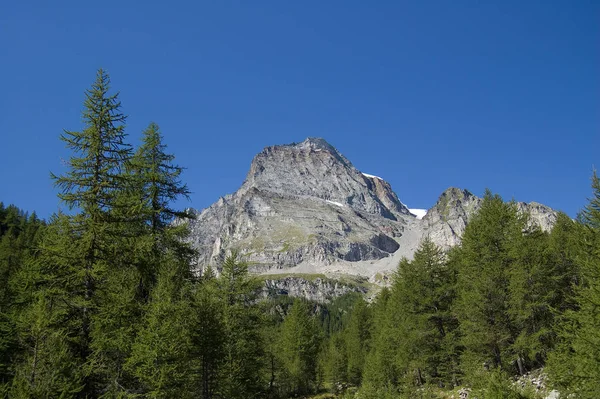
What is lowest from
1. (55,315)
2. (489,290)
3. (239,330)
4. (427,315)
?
(239,330)

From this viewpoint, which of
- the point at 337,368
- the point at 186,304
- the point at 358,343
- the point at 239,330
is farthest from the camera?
the point at 358,343

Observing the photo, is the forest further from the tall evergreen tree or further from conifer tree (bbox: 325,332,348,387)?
conifer tree (bbox: 325,332,348,387)

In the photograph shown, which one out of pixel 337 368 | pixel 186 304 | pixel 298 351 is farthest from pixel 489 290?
pixel 337 368

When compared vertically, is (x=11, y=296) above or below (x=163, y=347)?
above

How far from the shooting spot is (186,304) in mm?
18406

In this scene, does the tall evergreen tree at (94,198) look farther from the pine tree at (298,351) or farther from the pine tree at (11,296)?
the pine tree at (298,351)

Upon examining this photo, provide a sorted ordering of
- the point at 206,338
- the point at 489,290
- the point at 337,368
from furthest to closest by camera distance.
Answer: the point at 337,368
the point at 489,290
the point at 206,338

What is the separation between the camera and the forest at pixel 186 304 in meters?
14.3

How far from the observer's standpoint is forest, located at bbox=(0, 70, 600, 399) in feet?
47.0

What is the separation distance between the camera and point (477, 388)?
695 inches

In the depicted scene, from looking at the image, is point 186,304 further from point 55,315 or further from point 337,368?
point 337,368

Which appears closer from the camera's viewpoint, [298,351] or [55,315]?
[55,315]

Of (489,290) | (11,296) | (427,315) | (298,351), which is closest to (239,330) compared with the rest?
(11,296)

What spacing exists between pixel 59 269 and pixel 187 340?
597 cm
